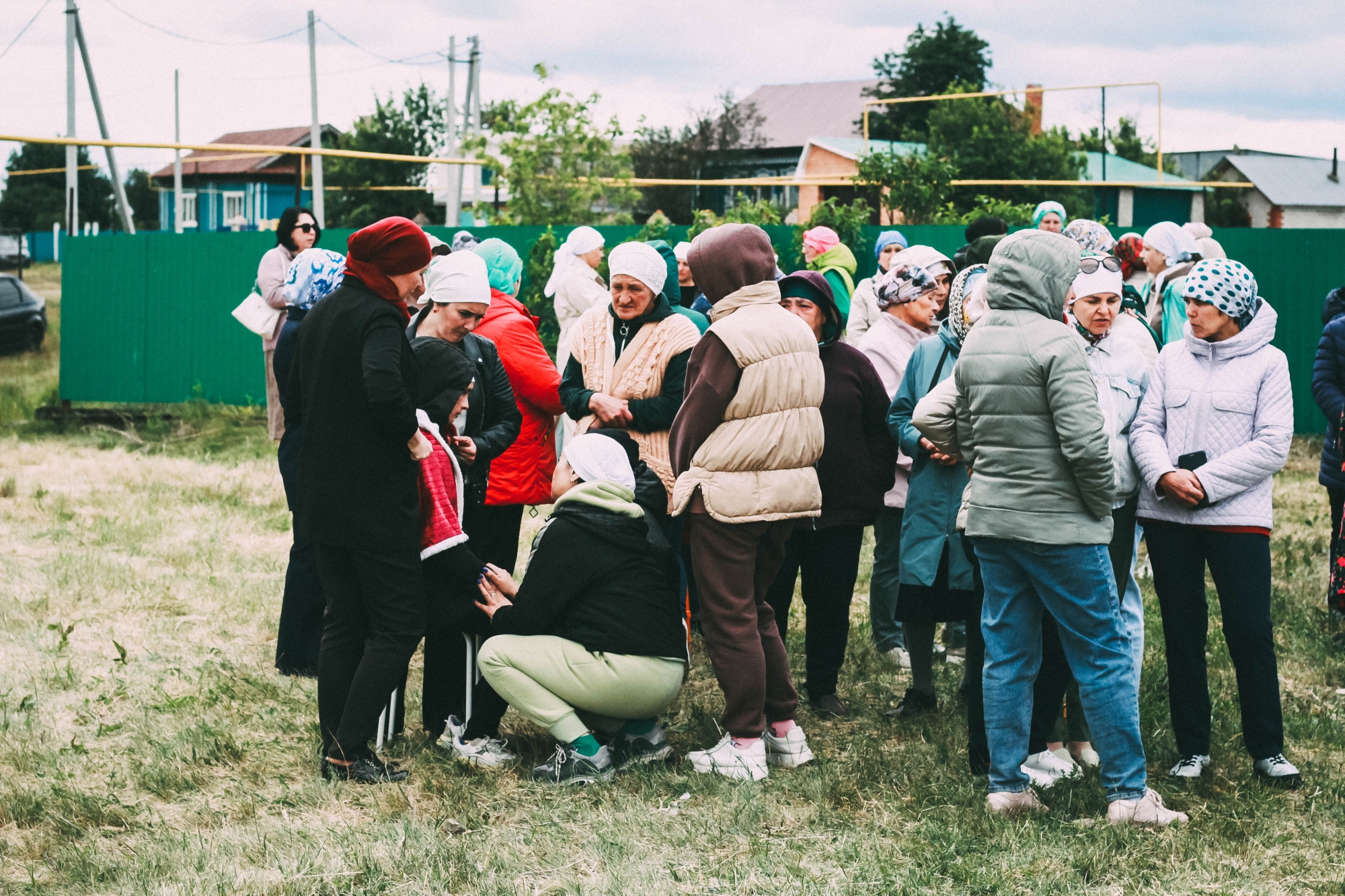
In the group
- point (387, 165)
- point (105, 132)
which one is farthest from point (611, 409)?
point (387, 165)

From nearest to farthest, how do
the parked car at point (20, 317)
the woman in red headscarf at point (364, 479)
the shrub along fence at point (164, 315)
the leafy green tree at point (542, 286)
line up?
the woman in red headscarf at point (364, 479)
the leafy green tree at point (542, 286)
the shrub along fence at point (164, 315)
the parked car at point (20, 317)

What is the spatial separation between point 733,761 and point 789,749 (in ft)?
0.92

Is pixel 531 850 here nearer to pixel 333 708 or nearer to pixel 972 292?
pixel 333 708

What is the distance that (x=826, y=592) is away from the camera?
534 cm

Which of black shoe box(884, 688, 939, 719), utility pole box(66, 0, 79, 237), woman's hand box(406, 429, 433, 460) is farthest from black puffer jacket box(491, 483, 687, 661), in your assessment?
utility pole box(66, 0, 79, 237)

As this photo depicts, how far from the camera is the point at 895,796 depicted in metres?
4.29

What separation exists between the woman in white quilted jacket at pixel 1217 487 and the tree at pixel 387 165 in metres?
38.2

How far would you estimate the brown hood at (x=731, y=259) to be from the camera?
4.47 meters

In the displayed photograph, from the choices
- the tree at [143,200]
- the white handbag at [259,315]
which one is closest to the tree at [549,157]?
the white handbag at [259,315]

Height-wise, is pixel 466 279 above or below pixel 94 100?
below

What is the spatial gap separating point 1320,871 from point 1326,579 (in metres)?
4.10

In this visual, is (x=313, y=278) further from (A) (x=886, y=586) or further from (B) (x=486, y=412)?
(A) (x=886, y=586)

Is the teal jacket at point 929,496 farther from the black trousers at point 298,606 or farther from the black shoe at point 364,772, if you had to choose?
the black trousers at point 298,606

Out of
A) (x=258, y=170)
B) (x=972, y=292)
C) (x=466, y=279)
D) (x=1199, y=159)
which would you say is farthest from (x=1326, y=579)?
(x=258, y=170)
